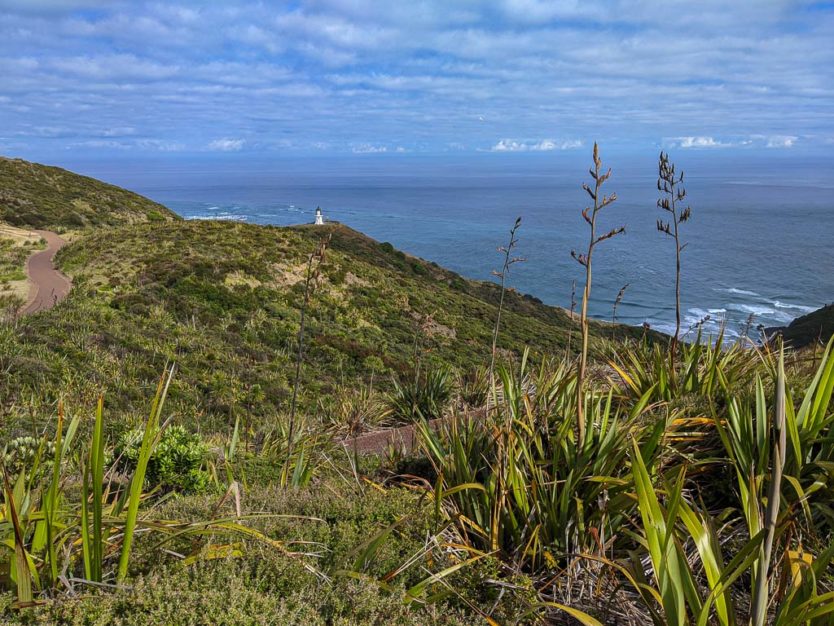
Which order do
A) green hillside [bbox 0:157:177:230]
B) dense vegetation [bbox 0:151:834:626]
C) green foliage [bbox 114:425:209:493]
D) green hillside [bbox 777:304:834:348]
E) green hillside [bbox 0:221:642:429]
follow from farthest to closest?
green hillside [bbox 0:157:177:230] → green hillside [bbox 777:304:834:348] → green hillside [bbox 0:221:642:429] → green foliage [bbox 114:425:209:493] → dense vegetation [bbox 0:151:834:626]

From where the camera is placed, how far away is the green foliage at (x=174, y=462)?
4062 mm

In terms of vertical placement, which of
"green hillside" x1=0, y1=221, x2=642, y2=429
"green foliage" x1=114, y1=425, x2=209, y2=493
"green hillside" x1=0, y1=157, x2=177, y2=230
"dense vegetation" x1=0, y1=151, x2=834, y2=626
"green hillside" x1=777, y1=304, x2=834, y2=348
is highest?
"green hillside" x1=0, y1=157, x2=177, y2=230

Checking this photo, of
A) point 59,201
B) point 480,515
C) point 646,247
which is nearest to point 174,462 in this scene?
point 480,515

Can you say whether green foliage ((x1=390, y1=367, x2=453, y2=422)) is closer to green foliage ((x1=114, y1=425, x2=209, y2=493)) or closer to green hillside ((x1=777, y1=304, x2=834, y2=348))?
green foliage ((x1=114, y1=425, x2=209, y2=493))

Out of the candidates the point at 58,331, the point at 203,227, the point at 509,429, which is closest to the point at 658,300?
the point at 203,227

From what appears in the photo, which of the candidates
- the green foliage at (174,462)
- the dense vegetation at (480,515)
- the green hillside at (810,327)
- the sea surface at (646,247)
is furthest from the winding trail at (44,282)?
the green hillside at (810,327)

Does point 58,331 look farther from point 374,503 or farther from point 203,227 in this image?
point 203,227

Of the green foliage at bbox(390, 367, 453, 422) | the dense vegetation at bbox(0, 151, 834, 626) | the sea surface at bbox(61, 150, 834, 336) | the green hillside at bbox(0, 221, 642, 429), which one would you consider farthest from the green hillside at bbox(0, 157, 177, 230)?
the dense vegetation at bbox(0, 151, 834, 626)

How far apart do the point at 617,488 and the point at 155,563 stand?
2.09 metres

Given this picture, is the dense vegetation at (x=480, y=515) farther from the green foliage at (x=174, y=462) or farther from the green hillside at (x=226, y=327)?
the green hillside at (x=226, y=327)

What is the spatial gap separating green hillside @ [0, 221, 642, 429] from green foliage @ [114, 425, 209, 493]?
2.37ft

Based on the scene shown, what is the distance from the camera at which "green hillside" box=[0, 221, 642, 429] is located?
1198 centimetres

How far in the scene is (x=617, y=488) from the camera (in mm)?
2746

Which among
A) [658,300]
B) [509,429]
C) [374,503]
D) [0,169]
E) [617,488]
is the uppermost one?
[0,169]
